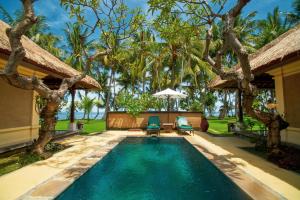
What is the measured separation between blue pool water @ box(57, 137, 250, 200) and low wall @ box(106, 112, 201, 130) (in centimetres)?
781

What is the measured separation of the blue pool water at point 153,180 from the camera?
13.0 feet

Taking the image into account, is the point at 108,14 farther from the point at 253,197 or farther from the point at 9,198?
the point at 253,197

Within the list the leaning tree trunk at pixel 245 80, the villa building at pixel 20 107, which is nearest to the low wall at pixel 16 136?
the villa building at pixel 20 107

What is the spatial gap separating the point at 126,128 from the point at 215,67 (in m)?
9.59

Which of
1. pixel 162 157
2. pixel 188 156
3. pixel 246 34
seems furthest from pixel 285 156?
pixel 246 34

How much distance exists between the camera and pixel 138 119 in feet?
50.5

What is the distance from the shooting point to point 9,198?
3.52m

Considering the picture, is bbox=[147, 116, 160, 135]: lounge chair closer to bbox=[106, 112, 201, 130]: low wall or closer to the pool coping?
bbox=[106, 112, 201, 130]: low wall

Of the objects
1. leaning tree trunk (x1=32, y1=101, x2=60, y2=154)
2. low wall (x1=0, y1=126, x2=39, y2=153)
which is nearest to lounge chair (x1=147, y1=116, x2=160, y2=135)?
low wall (x1=0, y1=126, x2=39, y2=153)

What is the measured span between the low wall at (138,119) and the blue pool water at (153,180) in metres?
7.81

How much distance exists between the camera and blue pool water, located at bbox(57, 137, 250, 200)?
13.0 feet

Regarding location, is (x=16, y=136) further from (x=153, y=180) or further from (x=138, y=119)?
(x=138, y=119)

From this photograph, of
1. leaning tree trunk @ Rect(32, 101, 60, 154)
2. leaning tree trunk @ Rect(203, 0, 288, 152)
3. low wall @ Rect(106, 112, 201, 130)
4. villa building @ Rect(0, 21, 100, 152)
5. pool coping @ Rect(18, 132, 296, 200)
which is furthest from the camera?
low wall @ Rect(106, 112, 201, 130)

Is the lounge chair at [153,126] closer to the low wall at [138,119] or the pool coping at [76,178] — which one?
the low wall at [138,119]
